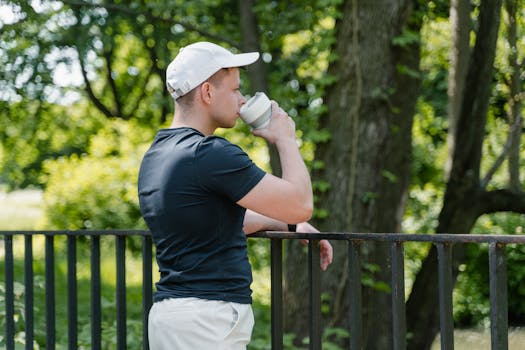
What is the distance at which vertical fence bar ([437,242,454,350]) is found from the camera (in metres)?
2.33

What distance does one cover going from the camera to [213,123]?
2.45 meters

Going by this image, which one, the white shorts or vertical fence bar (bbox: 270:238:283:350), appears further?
vertical fence bar (bbox: 270:238:283:350)

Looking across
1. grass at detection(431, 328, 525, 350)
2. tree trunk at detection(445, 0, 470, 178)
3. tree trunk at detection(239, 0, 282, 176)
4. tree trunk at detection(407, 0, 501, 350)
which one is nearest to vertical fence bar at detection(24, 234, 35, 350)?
tree trunk at detection(239, 0, 282, 176)

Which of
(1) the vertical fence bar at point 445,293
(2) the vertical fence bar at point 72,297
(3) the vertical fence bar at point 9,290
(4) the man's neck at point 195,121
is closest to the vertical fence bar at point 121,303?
(2) the vertical fence bar at point 72,297

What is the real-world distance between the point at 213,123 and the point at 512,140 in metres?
6.31

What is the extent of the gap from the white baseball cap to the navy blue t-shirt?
0.14 metres

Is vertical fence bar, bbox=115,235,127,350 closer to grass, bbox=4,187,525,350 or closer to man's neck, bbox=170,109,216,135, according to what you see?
man's neck, bbox=170,109,216,135

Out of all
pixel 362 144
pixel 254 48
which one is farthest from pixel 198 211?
pixel 254 48

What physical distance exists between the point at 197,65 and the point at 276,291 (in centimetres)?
91

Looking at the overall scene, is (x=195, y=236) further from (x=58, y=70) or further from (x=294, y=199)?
(x=58, y=70)

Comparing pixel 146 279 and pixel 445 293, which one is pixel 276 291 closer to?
pixel 146 279

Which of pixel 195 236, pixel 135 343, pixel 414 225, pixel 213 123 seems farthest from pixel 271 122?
pixel 414 225

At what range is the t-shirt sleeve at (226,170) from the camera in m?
2.23

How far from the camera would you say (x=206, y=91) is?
7.90ft
